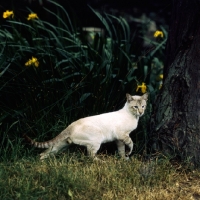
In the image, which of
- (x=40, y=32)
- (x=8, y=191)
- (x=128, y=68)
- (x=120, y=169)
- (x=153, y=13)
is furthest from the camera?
(x=153, y=13)

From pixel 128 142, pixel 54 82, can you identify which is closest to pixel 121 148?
pixel 128 142

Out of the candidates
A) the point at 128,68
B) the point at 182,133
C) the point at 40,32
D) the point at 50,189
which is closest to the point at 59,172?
the point at 50,189

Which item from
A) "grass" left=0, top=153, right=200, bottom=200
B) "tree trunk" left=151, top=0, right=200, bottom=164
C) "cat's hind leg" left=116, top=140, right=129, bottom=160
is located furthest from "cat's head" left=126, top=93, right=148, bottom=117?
"grass" left=0, top=153, right=200, bottom=200

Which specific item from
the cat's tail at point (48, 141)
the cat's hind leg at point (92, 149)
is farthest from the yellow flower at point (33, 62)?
the cat's hind leg at point (92, 149)

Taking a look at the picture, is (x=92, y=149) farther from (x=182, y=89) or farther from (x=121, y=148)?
(x=182, y=89)

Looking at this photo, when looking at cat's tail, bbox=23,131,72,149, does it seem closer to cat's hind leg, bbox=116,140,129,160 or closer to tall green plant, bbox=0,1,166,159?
tall green plant, bbox=0,1,166,159

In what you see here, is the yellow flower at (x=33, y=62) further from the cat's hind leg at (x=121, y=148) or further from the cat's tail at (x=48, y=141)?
the cat's hind leg at (x=121, y=148)

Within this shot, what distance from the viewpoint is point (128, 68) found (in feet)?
23.2

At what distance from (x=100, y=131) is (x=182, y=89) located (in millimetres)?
929

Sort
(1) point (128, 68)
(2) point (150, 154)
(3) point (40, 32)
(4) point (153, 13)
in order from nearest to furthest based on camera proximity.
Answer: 1. (2) point (150, 154)
2. (1) point (128, 68)
3. (3) point (40, 32)
4. (4) point (153, 13)

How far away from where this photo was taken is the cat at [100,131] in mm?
5557

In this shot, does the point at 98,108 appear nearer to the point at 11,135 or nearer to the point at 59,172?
the point at 11,135

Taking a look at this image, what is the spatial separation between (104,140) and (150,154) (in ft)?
1.63

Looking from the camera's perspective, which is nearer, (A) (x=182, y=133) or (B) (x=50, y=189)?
(B) (x=50, y=189)
